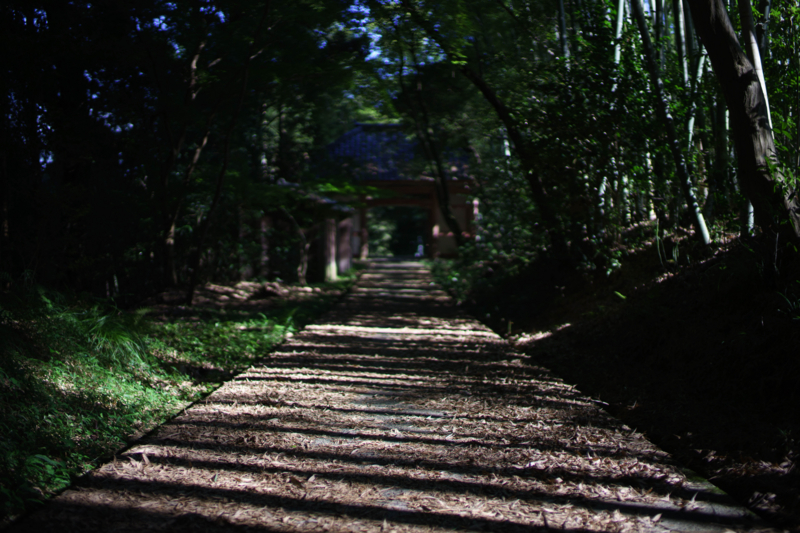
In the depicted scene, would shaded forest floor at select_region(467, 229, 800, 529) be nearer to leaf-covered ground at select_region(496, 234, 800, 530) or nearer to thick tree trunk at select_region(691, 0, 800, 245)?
leaf-covered ground at select_region(496, 234, 800, 530)

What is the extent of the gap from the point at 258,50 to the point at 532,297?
513cm

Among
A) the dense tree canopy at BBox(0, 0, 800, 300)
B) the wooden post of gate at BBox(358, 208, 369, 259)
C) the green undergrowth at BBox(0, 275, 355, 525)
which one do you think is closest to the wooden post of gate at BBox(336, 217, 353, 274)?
the dense tree canopy at BBox(0, 0, 800, 300)

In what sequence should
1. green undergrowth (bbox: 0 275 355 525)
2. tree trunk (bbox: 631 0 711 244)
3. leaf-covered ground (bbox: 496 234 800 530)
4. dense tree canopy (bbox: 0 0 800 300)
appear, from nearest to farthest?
green undergrowth (bbox: 0 275 355 525), leaf-covered ground (bbox: 496 234 800 530), dense tree canopy (bbox: 0 0 800 300), tree trunk (bbox: 631 0 711 244)

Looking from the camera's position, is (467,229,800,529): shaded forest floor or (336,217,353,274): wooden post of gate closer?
(467,229,800,529): shaded forest floor

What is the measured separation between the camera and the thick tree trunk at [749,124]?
412cm

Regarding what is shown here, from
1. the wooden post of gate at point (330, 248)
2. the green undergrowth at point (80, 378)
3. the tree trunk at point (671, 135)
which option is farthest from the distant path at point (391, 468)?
the wooden post of gate at point (330, 248)

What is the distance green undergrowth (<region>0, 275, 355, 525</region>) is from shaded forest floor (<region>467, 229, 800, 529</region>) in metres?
2.86

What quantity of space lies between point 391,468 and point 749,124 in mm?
3360

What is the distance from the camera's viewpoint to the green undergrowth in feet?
9.04

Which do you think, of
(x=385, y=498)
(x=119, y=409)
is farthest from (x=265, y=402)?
(x=385, y=498)

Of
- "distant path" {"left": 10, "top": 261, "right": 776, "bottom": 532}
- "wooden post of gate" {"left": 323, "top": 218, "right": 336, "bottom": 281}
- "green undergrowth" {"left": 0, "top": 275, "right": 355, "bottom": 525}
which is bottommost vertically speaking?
"distant path" {"left": 10, "top": 261, "right": 776, "bottom": 532}

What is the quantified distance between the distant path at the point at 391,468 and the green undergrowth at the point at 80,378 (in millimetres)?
185

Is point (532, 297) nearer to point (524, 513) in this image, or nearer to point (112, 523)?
point (524, 513)

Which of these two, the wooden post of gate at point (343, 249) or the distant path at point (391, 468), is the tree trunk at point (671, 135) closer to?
the distant path at point (391, 468)
